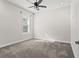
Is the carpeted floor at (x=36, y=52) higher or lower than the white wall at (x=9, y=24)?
lower

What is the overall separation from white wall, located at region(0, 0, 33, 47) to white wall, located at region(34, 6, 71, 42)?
2232 mm

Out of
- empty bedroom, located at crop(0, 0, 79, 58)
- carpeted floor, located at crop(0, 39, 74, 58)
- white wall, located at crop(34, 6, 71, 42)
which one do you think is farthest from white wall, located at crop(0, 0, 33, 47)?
white wall, located at crop(34, 6, 71, 42)

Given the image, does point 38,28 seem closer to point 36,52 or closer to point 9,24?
point 9,24

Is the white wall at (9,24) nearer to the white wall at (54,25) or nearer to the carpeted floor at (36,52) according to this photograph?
Answer: the carpeted floor at (36,52)

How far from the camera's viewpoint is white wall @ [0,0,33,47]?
3783mm

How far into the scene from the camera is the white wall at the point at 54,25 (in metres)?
5.03

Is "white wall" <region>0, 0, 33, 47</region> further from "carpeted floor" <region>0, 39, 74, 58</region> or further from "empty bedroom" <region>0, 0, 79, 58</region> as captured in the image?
"carpeted floor" <region>0, 39, 74, 58</region>

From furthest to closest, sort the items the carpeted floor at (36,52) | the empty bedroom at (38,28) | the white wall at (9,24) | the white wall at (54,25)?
the white wall at (54,25) → the white wall at (9,24) → the empty bedroom at (38,28) → the carpeted floor at (36,52)

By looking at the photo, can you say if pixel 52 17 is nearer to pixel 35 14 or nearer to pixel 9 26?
pixel 35 14

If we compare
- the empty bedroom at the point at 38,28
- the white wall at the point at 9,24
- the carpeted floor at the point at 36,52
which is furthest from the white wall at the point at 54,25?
the white wall at the point at 9,24

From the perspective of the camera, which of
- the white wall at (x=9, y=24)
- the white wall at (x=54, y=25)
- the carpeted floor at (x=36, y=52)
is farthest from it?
the white wall at (x=54, y=25)

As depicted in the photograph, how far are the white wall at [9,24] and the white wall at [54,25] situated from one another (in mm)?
2232

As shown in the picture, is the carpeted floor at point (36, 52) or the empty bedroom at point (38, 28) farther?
the empty bedroom at point (38, 28)

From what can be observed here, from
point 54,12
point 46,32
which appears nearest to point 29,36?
point 46,32
